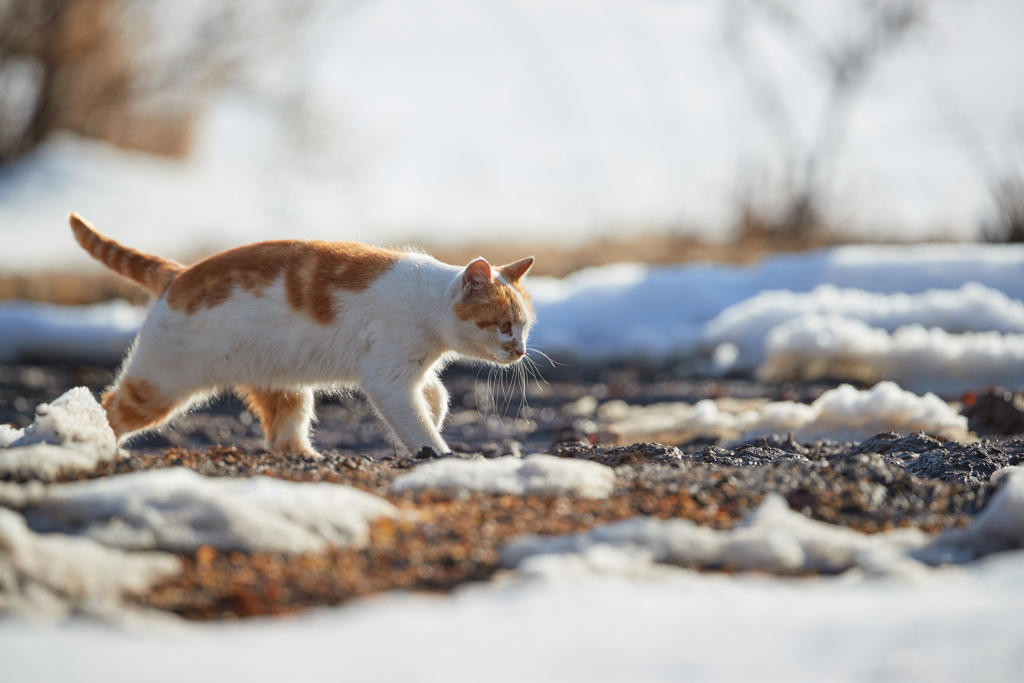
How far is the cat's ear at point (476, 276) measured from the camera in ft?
11.4

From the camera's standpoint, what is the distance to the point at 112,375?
6.18 m

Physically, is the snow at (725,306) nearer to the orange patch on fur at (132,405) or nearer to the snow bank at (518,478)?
the orange patch on fur at (132,405)

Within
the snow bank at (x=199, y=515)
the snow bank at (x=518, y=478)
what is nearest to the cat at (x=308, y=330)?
the snow bank at (x=518, y=478)

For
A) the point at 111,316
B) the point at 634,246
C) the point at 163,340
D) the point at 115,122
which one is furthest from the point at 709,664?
the point at 115,122

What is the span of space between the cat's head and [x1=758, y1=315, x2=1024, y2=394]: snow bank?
2.92 meters

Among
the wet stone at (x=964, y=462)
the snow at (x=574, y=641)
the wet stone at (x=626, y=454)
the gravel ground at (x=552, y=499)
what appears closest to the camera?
the snow at (x=574, y=641)

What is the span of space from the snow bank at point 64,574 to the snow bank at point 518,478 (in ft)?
2.57

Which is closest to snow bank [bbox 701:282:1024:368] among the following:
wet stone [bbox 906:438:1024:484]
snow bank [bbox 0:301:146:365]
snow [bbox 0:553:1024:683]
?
wet stone [bbox 906:438:1024:484]

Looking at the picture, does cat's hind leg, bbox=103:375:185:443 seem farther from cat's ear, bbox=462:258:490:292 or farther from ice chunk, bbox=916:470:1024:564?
ice chunk, bbox=916:470:1024:564

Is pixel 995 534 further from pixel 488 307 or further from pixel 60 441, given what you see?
pixel 60 441

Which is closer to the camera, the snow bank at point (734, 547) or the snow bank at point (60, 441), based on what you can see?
the snow bank at point (734, 547)

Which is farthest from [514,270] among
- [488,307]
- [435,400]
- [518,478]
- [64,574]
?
[64,574]

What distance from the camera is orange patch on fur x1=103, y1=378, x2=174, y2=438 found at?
3430 millimetres

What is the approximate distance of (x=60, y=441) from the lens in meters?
2.64
